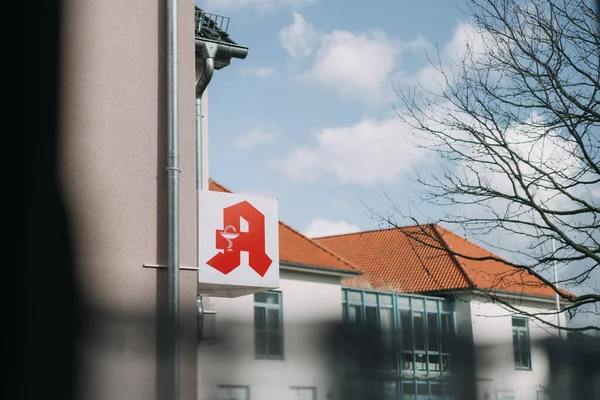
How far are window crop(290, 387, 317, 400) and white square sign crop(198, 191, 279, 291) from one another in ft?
20.4

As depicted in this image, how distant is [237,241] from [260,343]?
6897mm

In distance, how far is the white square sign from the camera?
7270 millimetres

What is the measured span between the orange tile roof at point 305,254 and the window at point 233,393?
20.6 m

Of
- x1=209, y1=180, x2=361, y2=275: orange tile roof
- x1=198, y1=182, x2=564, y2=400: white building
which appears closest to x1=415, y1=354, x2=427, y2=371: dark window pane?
x1=198, y1=182, x2=564, y2=400: white building

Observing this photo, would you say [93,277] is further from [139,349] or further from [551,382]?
[551,382]

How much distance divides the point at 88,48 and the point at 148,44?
0.87 meters

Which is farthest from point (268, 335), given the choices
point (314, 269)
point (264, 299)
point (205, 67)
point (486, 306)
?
point (314, 269)

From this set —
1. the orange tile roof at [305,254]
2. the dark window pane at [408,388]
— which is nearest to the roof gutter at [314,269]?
the orange tile roof at [305,254]

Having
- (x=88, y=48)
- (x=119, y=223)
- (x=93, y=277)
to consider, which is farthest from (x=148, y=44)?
(x=93, y=277)

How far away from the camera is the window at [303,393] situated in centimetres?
75

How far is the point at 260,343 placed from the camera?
80 centimetres

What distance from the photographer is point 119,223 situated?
589 centimetres

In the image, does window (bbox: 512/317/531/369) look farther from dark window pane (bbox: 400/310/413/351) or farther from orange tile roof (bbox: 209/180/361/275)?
orange tile roof (bbox: 209/180/361/275)

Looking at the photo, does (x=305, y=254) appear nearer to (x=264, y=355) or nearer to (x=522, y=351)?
(x=522, y=351)
